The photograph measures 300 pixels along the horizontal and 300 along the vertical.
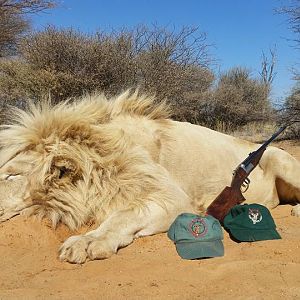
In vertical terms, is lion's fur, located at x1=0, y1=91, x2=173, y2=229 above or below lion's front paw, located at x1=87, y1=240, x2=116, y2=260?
above

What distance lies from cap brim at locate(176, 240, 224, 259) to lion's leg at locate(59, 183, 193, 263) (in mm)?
364

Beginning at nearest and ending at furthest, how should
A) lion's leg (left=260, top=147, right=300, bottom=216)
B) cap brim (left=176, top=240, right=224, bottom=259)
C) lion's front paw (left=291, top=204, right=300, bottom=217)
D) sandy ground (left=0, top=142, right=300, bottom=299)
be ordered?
sandy ground (left=0, top=142, right=300, bottom=299)
cap brim (left=176, top=240, right=224, bottom=259)
lion's front paw (left=291, top=204, right=300, bottom=217)
lion's leg (left=260, top=147, right=300, bottom=216)

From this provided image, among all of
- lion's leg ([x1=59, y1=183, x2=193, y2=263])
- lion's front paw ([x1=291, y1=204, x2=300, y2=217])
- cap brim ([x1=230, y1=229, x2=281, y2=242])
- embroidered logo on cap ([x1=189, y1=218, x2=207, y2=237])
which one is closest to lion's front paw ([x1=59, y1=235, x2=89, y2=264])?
lion's leg ([x1=59, y1=183, x2=193, y2=263])

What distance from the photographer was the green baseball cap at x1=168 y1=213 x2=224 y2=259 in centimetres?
360

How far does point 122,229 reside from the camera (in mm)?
3814

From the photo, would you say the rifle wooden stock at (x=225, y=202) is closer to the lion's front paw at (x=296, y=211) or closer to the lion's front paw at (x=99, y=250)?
the lion's front paw at (x=296, y=211)

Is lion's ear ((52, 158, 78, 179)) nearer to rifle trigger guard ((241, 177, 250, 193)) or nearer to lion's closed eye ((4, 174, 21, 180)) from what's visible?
lion's closed eye ((4, 174, 21, 180))

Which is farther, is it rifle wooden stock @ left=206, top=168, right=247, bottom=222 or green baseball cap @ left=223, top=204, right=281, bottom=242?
rifle wooden stock @ left=206, top=168, right=247, bottom=222

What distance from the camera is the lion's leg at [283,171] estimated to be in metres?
5.55

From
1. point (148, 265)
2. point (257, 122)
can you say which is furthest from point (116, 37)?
point (148, 265)

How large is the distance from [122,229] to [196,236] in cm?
61

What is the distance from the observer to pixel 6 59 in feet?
49.8

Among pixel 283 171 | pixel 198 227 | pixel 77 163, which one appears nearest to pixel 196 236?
pixel 198 227

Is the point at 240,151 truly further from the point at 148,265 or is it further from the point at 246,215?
the point at 148,265
